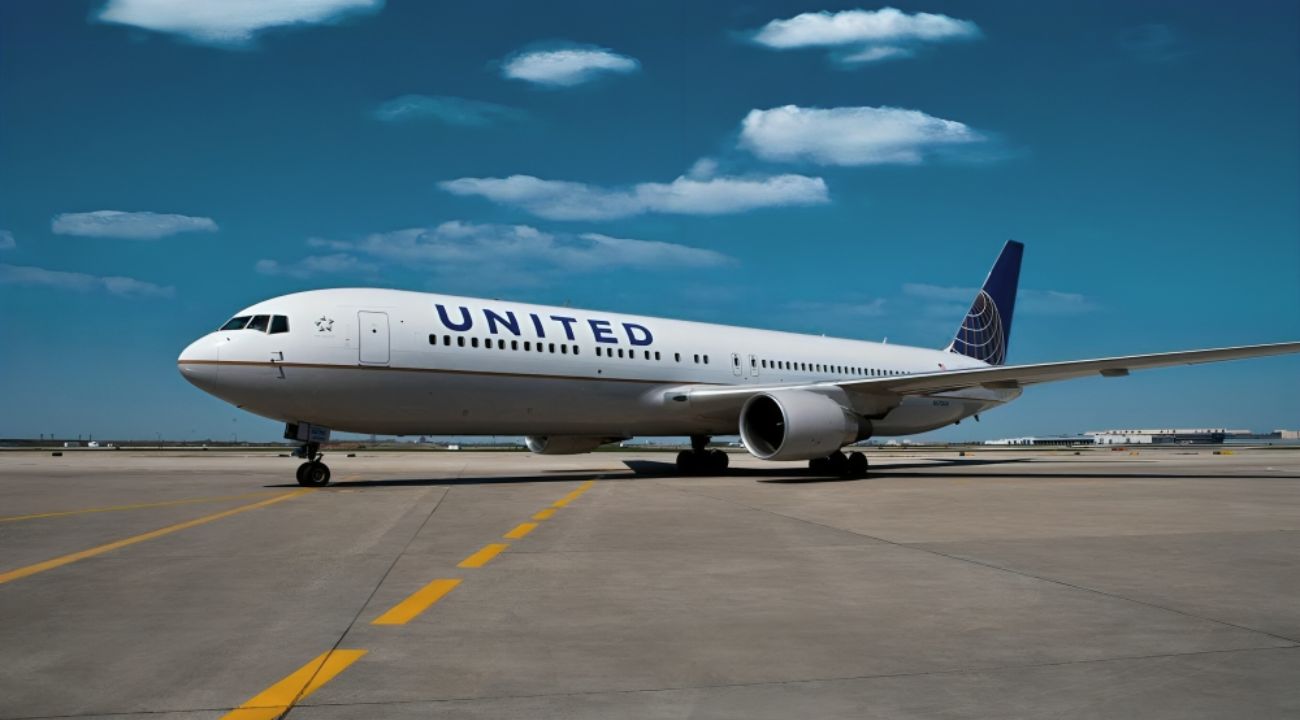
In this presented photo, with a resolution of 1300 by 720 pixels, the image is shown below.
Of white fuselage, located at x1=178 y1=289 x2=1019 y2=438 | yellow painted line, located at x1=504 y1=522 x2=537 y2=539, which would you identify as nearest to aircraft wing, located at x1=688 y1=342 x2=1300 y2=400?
white fuselage, located at x1=178 y1=289 x2=1019 y2=438

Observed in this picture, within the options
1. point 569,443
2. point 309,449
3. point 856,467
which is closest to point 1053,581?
point 309,449

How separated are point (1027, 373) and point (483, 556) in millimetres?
15548

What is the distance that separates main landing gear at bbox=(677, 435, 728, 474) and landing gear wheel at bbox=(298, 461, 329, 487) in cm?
920

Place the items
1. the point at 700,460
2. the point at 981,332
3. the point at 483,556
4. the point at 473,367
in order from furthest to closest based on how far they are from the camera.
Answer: the point at 981,332 < the point at 700,460 < the point at 473,367 < the point at 483,556

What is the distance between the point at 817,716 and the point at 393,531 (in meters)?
6.80

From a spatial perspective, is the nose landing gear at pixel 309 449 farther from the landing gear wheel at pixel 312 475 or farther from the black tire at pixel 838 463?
the black tire at pixel 838 463

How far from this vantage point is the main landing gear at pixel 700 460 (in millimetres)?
22795

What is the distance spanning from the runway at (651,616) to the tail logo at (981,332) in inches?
847

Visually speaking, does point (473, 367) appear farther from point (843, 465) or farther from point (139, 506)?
point (843, 465)

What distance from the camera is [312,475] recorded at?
53.3 ft

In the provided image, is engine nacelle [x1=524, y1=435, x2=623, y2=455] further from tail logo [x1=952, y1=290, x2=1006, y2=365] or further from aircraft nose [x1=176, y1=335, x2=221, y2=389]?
tail logo [x1=952, y1=290, x2=1006, y2=365]

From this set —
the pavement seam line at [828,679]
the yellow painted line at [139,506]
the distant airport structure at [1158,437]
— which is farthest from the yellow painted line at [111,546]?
the distant airport structure at [1158,437]

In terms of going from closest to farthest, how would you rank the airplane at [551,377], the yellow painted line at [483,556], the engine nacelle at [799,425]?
the yellow painted line at [483,556]
the airplane at [551,377]
the engine nacelle at [799,425]

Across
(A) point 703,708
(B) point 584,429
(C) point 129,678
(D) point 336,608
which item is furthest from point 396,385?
(A) point 703,708
